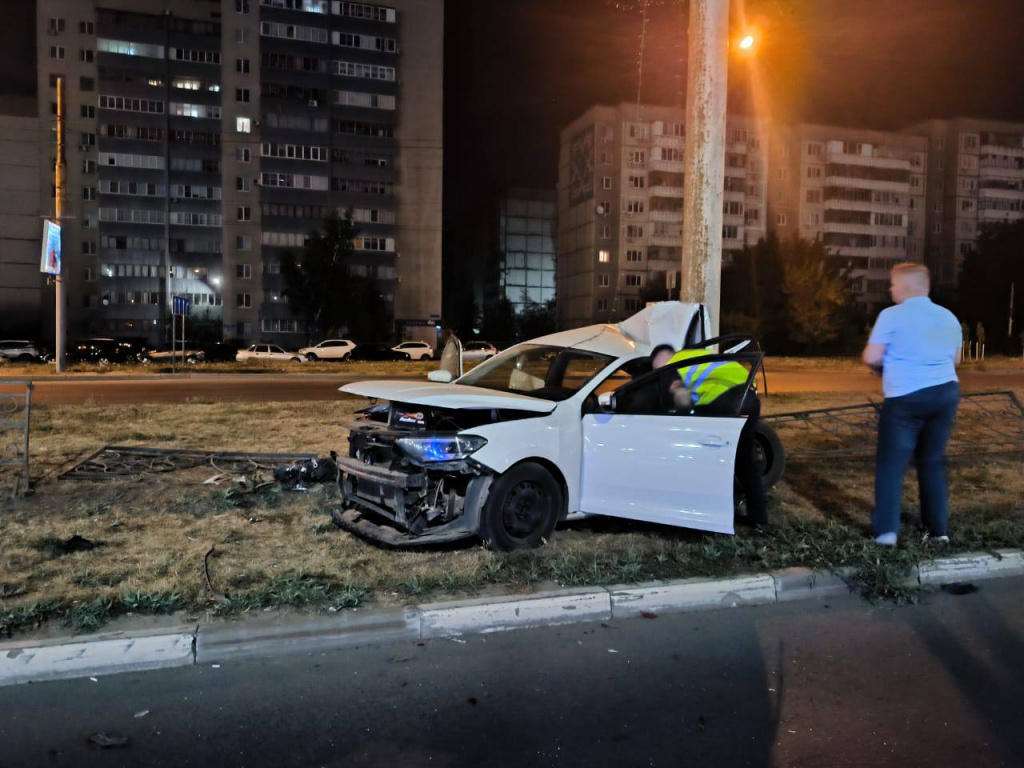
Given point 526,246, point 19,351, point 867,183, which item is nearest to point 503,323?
point 526,246

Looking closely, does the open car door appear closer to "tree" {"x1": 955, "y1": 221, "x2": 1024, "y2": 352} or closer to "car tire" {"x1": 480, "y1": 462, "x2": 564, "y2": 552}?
"car tire" {"x1": 480, "y1": 462, "x2": 564, "y2": 552}

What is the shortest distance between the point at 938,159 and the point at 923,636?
4022 inches

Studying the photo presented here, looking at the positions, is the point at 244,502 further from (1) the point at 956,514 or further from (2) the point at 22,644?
(1) the point at 956,514

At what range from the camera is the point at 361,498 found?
5.86m

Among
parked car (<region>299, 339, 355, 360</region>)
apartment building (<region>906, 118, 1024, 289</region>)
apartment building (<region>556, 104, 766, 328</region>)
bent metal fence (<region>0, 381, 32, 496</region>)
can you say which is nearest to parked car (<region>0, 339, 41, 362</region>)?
parked car (<region>299, 339, 355, 360</region>)

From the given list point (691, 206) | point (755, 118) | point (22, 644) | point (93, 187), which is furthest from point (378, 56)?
point (22, 644)

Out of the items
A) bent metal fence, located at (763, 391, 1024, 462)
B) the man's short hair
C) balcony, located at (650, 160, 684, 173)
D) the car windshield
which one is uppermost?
balcony, located at (650, 160, 684, 173)

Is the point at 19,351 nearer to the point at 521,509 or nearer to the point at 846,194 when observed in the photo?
the point at 521,509

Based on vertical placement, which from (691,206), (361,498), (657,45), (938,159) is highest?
(938,159)

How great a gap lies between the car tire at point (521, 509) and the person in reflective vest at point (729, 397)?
3.92 feet

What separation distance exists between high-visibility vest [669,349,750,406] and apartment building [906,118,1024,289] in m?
96.4

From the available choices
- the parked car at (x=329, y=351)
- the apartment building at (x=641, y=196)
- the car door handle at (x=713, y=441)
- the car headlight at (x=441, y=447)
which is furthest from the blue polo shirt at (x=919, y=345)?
the apartment building at (x=641, y=196)

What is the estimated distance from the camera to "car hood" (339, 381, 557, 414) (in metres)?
5.45

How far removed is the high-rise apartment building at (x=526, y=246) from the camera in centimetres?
10031
